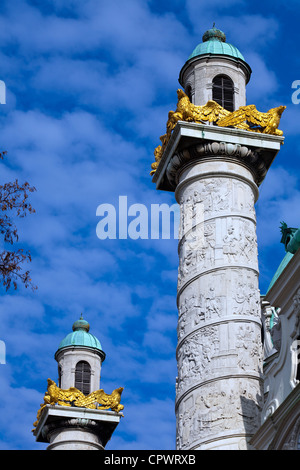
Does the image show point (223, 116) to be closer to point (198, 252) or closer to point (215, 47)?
point (215, 47)

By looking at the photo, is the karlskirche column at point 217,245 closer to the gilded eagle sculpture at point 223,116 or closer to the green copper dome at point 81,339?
the gilded eagle sculpture at point 223,116

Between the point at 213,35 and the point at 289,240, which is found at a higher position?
the point at 213,35

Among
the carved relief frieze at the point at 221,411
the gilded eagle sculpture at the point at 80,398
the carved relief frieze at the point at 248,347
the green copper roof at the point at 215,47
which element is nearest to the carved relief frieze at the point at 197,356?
the carved relief frieze at the point at 221,411

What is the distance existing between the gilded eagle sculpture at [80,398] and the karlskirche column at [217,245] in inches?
509

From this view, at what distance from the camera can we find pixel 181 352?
23.3 meters

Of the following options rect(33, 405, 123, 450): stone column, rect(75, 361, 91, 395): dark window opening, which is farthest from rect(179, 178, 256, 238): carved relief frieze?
rect(75, 361, 91, 395): dark window opening

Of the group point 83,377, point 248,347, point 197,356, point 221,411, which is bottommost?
point 221,411

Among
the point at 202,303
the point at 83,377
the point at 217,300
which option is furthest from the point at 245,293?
the point at 83,377

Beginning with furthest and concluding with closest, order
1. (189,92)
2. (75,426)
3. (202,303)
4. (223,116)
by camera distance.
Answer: (75,426) → (189,92) → (223,116) → (202,303)

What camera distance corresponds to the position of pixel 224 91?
26219mm

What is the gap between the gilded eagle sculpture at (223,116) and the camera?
82.4ft

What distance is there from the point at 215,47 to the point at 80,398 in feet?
49.3

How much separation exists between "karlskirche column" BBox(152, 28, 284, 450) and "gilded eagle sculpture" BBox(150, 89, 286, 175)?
0.9 inches
